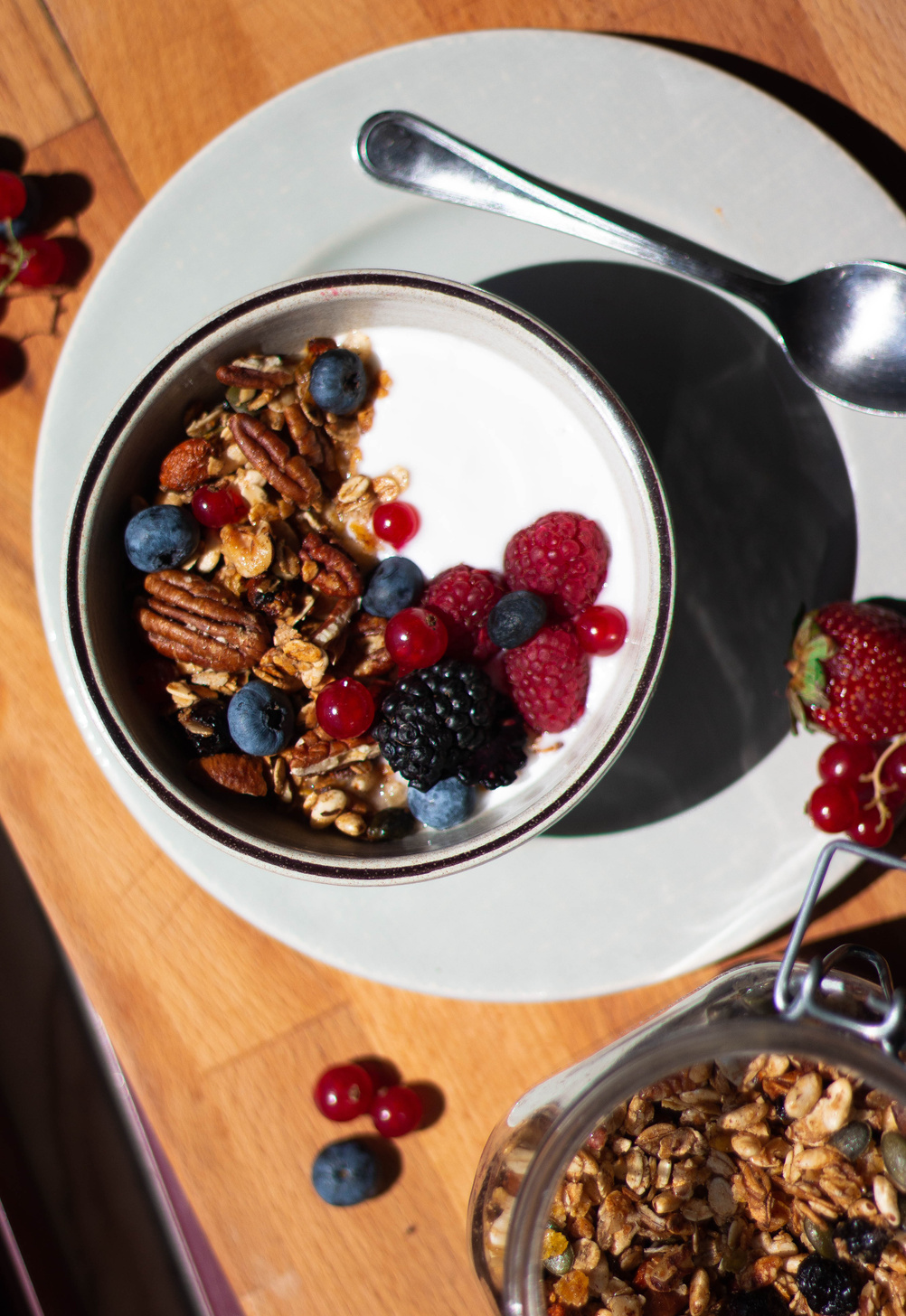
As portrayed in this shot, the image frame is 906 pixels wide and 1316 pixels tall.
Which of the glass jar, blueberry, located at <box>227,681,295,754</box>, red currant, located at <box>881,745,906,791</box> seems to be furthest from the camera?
red currant, located at <box>881,745,906,791</box>

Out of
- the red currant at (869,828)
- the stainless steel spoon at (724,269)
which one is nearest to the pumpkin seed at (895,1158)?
the red currant at (869,828)

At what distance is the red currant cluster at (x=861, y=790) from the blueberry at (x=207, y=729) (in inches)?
20.0

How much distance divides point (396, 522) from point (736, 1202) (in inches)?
25.2

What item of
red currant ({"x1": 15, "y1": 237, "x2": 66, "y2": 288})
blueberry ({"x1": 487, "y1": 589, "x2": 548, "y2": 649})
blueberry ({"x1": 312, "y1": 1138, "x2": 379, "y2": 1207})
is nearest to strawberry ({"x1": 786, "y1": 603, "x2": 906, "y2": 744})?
blueberry ({"x1": 487, "y1": 589, "x2": 548, "y2": 649})

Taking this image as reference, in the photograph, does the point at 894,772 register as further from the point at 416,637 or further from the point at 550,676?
the point at 416,637

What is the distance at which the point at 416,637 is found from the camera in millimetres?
751

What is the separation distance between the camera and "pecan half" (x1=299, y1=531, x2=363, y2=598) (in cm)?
80

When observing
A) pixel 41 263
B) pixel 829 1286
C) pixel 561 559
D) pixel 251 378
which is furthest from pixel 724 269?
pixel 829 1286

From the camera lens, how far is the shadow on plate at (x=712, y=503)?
864 mm

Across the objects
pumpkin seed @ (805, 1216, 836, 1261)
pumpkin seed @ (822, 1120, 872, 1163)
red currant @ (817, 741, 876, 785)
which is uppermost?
red currant @ (817, 741, 876, 785)

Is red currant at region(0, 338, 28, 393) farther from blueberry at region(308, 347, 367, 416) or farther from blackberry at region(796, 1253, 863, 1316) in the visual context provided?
blackberry at region(796, 1253, 863, 1316)

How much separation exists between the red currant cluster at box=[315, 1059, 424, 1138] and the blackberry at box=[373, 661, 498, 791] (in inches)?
13.4

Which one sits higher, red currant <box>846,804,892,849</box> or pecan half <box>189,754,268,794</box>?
pecan half <box>189,754,268,794</box>

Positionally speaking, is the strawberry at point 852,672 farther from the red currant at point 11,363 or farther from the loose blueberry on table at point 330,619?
the red currant at point 11,363
